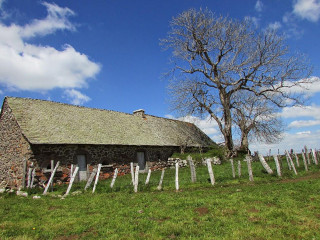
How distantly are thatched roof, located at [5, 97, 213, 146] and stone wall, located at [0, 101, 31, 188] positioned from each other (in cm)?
70

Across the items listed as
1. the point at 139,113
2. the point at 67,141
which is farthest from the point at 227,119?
the point at 67,141

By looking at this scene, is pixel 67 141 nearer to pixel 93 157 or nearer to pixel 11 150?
pixel 93 157

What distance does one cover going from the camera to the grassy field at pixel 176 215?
5.90 meters

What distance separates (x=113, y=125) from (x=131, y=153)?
330 cm

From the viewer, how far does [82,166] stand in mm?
18172

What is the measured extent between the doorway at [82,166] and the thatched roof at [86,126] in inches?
45.5

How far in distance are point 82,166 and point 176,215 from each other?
1223 centimetres

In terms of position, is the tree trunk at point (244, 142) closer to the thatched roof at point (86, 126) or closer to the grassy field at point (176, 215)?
the thatched roof at point (86, 126)

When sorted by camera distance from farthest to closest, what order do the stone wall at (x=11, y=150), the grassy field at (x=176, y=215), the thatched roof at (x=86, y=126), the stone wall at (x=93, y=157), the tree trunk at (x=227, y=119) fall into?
1. the tree trunk at (x=227, y=119)
2. the thatched roof at (x=86, y=126)
3. the stone wall at (x=11, y=150)
4. the stone wall at (x=93, y=157)
5. the grassy field at (x=176, y=215)

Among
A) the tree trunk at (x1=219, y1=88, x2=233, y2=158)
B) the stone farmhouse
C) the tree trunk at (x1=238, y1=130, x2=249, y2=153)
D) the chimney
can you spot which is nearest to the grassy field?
the stone farmhouse

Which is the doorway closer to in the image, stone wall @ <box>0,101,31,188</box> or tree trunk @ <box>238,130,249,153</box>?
stone wall @ <box>0,101,31,188</box>

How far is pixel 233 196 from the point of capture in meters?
9.01

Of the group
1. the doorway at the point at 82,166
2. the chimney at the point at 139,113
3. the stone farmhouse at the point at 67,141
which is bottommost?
the doorway at the point at 82,166

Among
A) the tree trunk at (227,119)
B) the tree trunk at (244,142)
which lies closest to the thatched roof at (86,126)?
the tree trunk at (227,119)
